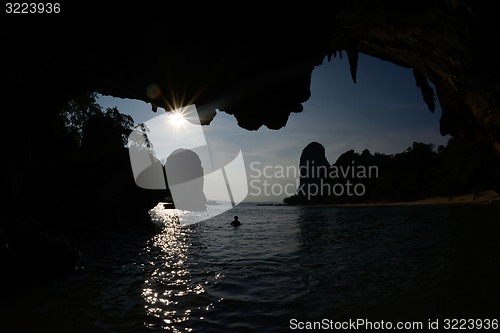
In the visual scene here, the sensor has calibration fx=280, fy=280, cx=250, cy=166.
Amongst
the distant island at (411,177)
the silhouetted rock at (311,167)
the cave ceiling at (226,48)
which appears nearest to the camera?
the cave ceiling at (226,48)

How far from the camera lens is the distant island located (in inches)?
1634

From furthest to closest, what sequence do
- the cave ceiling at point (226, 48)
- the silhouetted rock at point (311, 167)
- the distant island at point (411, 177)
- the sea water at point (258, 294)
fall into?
the silhouetted rock at point (311, 167) → the distant island at point (411, 177) → the cave ceiling at point (226, 48) → the sea water at point (258, 294)

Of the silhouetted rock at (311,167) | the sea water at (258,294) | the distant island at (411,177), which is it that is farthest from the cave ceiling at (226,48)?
the silhouetted rock at (311,167)

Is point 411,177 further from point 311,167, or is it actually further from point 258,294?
point 311,167

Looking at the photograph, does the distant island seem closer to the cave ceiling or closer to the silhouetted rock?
the silhouetted rock

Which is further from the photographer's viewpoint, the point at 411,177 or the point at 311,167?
the point at 311,167

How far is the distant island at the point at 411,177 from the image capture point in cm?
4150

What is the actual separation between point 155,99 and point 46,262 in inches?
227

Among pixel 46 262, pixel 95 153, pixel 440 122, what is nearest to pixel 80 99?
pixel 95 153

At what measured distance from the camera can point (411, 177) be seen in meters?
78.5

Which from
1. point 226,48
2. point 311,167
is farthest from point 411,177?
point 311,167

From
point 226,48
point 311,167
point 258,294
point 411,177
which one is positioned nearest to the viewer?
point 258,294

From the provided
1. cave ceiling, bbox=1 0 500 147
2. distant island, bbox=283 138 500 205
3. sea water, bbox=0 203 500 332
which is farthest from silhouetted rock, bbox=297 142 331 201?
sea water, bbox=0 203 500 332

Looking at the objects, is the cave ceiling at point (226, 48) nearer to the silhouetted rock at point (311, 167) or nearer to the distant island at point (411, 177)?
the distant island at point (411, 177)
